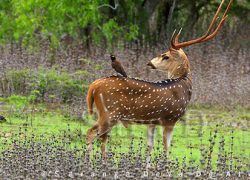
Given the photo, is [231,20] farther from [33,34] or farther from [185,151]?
[185,151]

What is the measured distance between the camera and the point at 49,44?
1862cm

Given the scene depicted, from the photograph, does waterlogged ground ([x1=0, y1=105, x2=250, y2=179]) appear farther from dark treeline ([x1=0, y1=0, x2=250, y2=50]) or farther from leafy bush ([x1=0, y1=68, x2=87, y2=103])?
dark treeline ([x1=0, y1=0, x2=250, y2=50])

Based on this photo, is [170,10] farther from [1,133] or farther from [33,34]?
[1,133]

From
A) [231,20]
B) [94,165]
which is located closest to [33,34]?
[231,20]

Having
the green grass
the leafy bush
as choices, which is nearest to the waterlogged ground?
the green grass

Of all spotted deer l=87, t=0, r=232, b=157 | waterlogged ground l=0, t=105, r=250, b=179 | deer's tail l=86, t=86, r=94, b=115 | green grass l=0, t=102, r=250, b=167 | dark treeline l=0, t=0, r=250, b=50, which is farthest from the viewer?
dark treeline l=0, t=0, r=250, b=50

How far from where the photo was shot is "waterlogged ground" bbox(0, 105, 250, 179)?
307 inches

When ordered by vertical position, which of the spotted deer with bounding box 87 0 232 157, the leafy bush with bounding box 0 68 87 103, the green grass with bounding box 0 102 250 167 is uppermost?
the spotted deer with bounding box 87 0 232 157

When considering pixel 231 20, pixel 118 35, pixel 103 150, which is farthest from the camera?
pixel 231 20

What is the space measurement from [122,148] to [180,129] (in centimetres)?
288

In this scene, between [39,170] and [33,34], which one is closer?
[39,170]

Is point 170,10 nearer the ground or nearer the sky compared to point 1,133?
nearer the sky

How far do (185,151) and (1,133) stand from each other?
2.72 metres

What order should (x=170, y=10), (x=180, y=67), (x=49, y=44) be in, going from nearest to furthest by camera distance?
(x=180, y=67), (x=49, y=44), (x=170, y=10)
